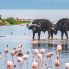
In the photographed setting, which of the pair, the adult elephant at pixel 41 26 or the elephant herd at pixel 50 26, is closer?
the adult elephant at pixel 41 26

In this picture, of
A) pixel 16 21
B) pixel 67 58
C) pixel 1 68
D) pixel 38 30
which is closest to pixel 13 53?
pixel 1 68

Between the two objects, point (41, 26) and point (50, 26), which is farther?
point (50, 26)

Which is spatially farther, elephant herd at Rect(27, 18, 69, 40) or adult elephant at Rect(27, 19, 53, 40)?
elephant herd at Rect(27, 18, 69, 40)

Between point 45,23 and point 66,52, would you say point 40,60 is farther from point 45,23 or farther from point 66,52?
point 45,23

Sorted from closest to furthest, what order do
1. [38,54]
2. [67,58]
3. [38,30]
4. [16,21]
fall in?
[38,54], [67,58], [38,30], [16,21]

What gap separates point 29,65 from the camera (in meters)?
20.4

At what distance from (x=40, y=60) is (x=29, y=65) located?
4324mm

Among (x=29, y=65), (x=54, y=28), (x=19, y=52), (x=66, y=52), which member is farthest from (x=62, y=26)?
(x=19, y=52)

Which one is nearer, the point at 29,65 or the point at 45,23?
the point at 29,65

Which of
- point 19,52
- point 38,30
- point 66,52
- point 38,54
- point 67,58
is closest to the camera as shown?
point 38,54

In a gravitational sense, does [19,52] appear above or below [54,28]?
above

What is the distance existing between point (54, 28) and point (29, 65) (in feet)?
64.3

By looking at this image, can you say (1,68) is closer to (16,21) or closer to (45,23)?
(45,23)

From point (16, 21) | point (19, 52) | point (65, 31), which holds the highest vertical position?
point (19, 52)
